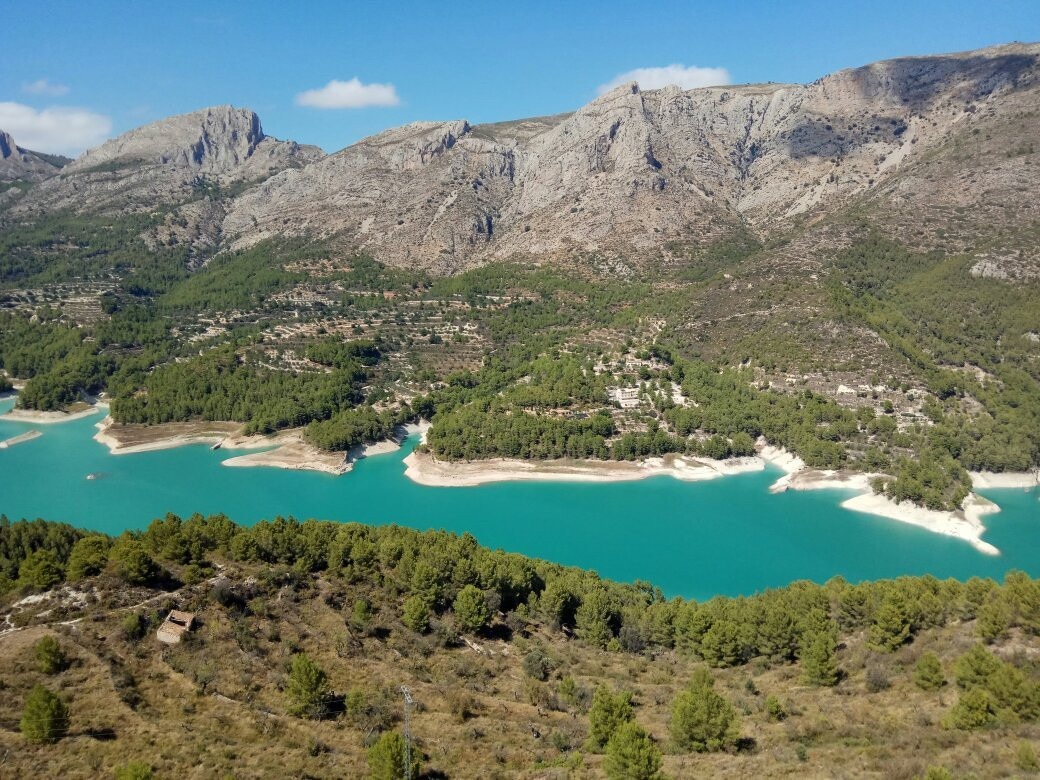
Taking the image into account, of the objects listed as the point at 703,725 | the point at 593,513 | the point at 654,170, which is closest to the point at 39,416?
the point at 593,513

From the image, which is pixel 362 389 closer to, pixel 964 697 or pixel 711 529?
pixel 711 529

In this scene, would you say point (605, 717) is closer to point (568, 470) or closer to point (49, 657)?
point (49, 657)

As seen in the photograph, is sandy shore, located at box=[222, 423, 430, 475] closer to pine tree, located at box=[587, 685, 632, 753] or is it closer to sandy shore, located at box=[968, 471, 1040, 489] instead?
pine tree, located at box=[587, 685, 632, 753]

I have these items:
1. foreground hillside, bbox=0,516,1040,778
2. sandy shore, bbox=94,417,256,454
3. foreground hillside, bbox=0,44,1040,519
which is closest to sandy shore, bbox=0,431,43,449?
sandy shore, bbox=94,417,256,454

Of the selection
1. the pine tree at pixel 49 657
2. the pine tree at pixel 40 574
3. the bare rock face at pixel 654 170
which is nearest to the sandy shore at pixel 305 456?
the pine tree at pixel 40 574

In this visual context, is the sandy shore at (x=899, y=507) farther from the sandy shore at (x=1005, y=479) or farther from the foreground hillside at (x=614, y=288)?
the sandy shore at (x=1005, y=479)

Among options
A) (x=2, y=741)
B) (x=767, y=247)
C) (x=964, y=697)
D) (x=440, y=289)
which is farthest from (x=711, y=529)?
(x=440, y=289)
